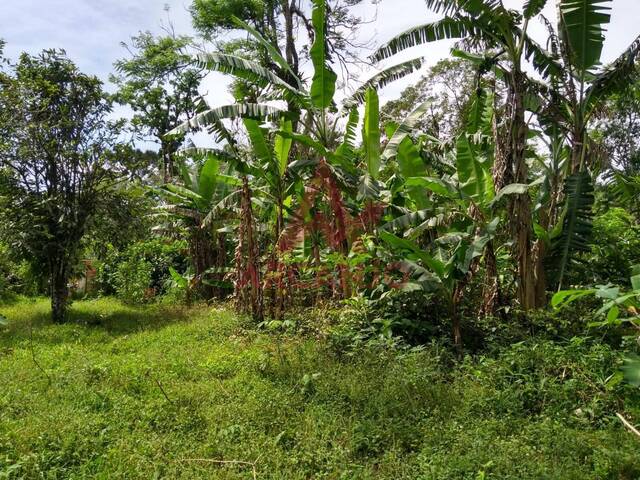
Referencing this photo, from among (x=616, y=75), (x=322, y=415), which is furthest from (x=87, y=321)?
(x=616, y=75)

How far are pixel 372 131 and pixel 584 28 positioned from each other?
2684 mm

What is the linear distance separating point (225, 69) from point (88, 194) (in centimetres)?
339

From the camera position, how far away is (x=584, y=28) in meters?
5.62

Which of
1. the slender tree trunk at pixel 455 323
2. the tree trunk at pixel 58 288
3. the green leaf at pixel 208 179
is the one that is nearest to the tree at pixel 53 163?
the tree trunk at pixel 58 288

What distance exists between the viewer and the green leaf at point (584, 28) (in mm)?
5504

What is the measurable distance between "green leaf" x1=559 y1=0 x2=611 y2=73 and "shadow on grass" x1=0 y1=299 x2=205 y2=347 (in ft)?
22.4

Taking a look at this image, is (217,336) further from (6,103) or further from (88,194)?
(6,103)

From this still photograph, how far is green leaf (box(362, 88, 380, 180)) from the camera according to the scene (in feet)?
21.7

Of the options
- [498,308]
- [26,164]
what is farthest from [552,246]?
[26,164]

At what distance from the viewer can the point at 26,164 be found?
8328 millimetres

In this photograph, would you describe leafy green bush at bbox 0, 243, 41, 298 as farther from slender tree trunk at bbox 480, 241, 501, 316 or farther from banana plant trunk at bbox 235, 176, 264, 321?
slender tree trunk at bbox 480, 241, 501, 316

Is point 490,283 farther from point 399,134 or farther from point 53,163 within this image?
point 53,163

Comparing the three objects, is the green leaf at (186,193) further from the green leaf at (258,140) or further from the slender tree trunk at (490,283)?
the slender tree trunk at (490,283)

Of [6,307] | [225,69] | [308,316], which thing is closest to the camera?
[308,316]
